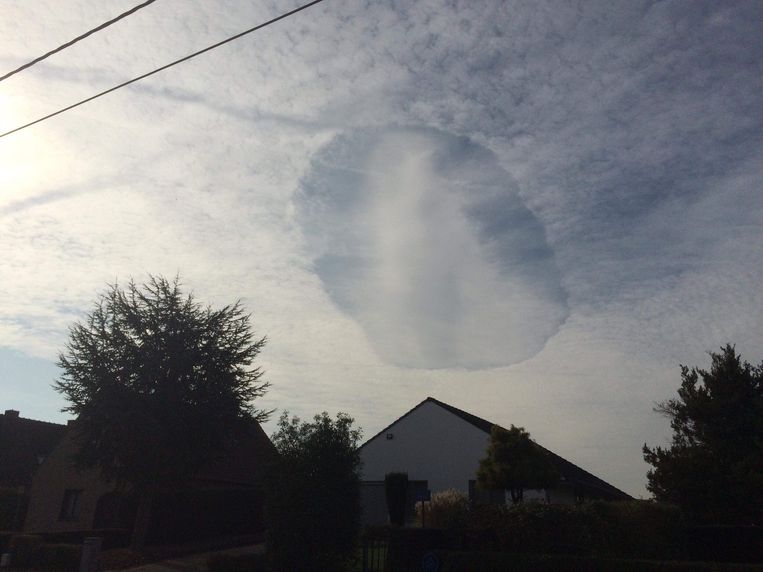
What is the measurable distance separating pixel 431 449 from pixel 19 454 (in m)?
28.9

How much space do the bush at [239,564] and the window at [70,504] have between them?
17.0 metres

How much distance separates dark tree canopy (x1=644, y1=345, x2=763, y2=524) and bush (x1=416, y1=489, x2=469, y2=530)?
1126 centimetres

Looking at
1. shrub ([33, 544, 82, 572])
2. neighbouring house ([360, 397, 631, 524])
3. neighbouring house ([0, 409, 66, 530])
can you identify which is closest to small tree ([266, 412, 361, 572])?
shrub ([33, 544, 82, 572])

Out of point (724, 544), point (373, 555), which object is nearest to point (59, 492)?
point (373, 555)

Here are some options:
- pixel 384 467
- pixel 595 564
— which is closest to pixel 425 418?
pixel 384 467

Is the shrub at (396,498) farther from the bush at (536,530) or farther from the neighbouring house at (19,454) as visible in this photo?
the neighbouring house at (19,454)

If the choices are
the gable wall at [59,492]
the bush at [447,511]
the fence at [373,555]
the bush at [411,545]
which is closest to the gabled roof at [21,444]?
the gable wall at [59,492]

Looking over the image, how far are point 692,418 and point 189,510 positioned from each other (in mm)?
26028

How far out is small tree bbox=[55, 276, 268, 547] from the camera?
24.7 m

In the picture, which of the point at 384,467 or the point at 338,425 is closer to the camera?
the point at 338,425

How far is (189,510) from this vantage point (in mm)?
30406

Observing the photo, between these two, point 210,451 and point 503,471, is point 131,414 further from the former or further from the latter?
point 503,471

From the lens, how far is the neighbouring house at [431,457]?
114ft

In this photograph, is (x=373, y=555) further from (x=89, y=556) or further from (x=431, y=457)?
(x=431, y=457)
